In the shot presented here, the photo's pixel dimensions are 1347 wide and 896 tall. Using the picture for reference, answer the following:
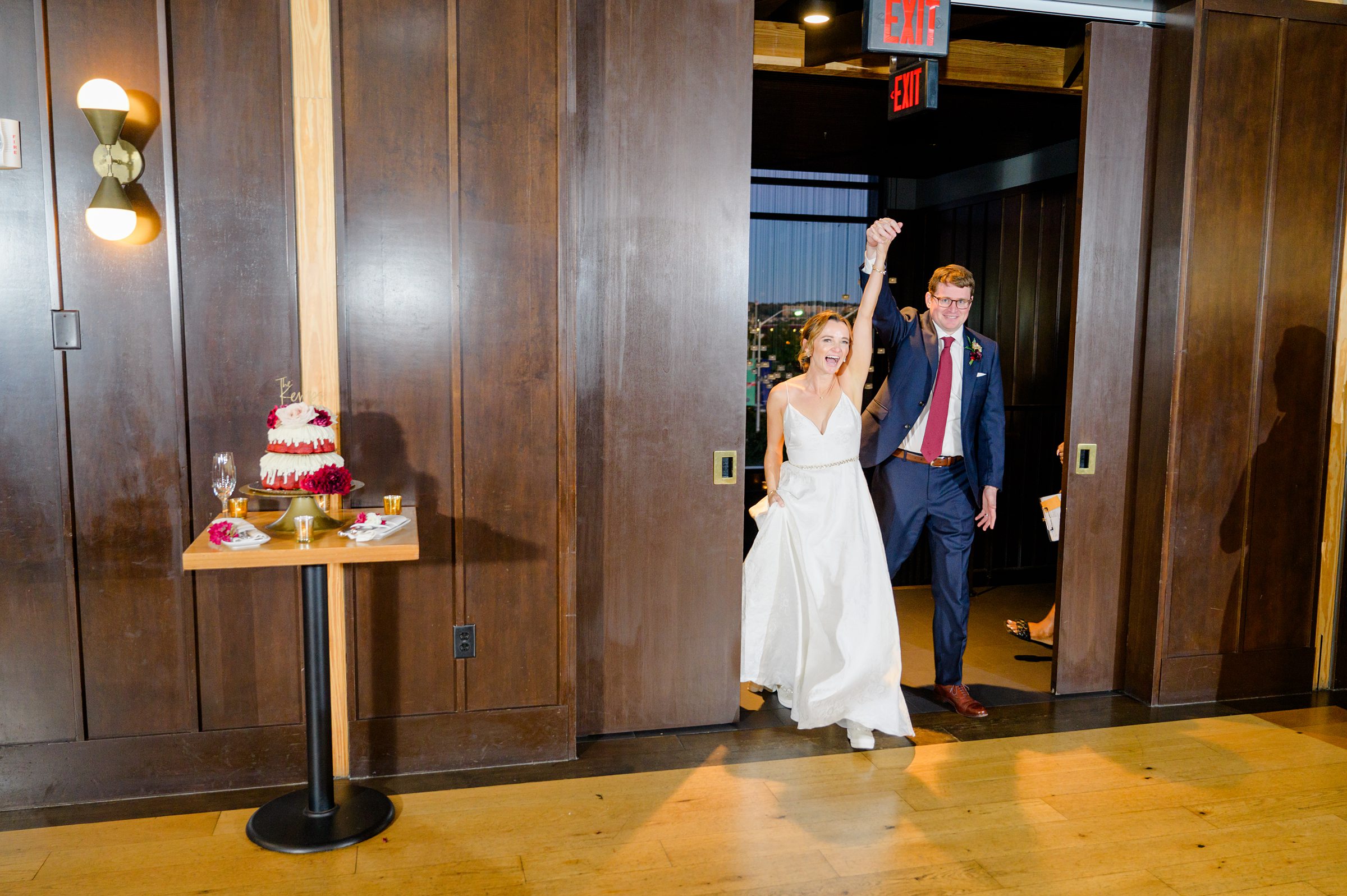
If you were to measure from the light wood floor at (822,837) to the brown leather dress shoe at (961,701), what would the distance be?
364mm

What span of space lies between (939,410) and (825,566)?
0.85 metres

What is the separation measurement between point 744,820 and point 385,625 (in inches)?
53.1

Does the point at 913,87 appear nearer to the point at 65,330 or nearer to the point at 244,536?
the point at 244,536

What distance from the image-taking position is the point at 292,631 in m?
3.18

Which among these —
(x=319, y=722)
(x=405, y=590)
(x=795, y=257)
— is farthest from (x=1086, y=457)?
(x=795, y=257)

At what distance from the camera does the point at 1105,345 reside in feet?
13.3

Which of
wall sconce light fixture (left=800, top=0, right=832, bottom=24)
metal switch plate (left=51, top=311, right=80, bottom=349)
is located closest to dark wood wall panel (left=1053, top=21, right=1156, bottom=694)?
wall sconce light fixture (left=800, top=0, right=832, bottom=24)

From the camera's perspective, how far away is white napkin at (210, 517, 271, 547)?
2.59 metres

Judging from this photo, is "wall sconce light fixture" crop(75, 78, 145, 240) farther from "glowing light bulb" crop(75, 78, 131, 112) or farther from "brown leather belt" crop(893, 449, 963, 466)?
"brown leather belt" crop(893, 449, 963, 466)

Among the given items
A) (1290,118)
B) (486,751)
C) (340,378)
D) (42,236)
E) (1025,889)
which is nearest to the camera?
(1025,889)

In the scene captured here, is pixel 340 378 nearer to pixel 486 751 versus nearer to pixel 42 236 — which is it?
pixel 42 236

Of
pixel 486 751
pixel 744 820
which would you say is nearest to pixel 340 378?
pixel 486 751

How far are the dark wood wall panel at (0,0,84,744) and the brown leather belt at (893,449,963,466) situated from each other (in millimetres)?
3051

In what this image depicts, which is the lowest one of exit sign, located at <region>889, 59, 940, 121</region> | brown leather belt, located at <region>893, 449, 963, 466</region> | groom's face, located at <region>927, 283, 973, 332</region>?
brown leather belt, located at <region>893, 449, 963, 466</region>
